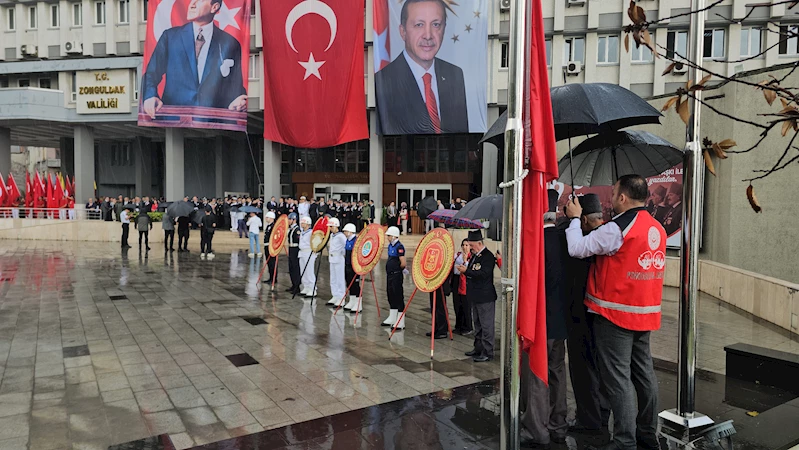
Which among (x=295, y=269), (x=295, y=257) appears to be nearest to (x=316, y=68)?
(x=295, y=257)

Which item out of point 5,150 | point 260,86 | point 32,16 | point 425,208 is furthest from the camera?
point 5,150

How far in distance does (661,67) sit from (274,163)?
22.6 metres

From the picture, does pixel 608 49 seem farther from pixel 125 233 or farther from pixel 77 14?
pixel 77 14

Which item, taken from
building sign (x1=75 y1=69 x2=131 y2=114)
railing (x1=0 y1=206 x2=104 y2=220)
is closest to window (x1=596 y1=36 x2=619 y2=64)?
building sign (x1=75 y1=69 x2=131 y2=114)

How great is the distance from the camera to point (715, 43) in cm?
2839

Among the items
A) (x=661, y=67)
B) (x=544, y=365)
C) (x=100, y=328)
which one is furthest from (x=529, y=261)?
(x=661, y=67)

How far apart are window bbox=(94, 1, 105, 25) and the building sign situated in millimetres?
3452

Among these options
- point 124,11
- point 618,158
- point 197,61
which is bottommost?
point 618,158

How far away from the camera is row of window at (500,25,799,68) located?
90.5 ft

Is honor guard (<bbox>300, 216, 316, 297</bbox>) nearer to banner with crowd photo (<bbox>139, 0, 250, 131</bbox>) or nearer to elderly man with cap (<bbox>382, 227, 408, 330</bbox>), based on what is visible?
elderly man with cap (<bbox>382, 227, 408, 330</bbox>)

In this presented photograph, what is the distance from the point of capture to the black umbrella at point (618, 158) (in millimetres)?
6953

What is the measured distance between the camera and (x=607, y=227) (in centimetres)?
437

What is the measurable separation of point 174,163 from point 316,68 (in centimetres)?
1346

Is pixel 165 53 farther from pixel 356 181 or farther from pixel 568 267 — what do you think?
pixel 568 267
